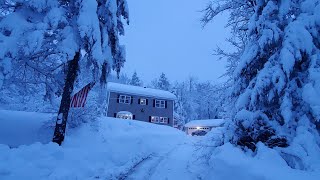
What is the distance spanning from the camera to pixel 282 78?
8.35 meters

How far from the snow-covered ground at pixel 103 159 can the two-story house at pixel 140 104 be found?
24.9m

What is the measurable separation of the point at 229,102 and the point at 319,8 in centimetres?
483

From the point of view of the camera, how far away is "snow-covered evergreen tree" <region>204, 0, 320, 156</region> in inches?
317

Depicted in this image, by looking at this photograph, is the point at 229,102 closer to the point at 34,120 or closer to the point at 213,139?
the point at 213,139

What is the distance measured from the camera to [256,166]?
6.97m

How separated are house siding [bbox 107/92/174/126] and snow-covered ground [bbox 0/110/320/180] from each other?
81.4ft

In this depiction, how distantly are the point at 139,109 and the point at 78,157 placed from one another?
33.4 metres

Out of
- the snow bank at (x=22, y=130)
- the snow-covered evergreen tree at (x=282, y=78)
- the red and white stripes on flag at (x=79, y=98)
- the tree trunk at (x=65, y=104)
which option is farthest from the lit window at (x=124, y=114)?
the snow-covered evergreen tree at (x=282, y=78)

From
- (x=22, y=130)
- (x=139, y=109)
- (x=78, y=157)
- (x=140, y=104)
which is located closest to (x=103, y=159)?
(x=78, y=157)

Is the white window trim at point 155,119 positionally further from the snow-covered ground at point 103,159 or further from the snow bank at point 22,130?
the snow bank at point 22,130

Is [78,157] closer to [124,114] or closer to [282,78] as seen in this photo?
[282,78]

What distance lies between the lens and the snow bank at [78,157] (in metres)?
8.76

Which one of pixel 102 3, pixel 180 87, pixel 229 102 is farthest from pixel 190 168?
pixel 180 87

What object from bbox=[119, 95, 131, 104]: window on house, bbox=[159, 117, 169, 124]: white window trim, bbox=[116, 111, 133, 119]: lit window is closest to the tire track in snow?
bbox=[116, 111, 133, 119]: lit window
